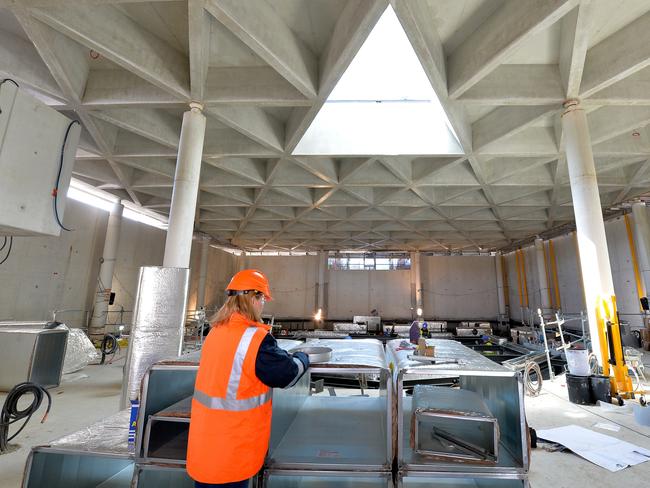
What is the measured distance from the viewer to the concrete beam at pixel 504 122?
753 centimetres

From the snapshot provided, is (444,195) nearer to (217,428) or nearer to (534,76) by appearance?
(534,76)

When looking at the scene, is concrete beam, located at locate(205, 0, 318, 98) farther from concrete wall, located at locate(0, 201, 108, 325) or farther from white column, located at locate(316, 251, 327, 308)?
white column, located at locate(316, 251, 327, 308)

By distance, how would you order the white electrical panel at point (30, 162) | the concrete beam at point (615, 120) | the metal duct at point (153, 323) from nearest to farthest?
the metal duct at point (153, 323), the white electrical panel at point (30, 162), the concrete beam at point (615, 120)

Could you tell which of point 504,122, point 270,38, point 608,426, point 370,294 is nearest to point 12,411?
point 270,38

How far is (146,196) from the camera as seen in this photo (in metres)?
14.6

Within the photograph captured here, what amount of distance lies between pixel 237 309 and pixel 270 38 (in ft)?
18.1

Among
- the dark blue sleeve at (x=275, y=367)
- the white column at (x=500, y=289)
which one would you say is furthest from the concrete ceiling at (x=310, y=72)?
the white column at (x=500, y=289)

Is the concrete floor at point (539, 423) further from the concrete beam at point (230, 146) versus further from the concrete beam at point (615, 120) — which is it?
the concrete beam at point (230, 146)

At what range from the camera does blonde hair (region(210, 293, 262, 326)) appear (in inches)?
81.8

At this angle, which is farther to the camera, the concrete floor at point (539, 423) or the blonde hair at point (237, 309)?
the concrete floor at point (539, 423)

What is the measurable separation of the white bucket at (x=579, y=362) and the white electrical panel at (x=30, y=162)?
10067mm

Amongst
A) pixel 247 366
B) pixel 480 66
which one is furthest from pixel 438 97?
pixel 247 366

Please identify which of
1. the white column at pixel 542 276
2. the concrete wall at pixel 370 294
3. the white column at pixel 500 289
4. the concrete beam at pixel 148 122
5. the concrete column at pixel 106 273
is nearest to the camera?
the concrete beam at pixel 148 122

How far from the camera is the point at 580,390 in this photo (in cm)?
584
